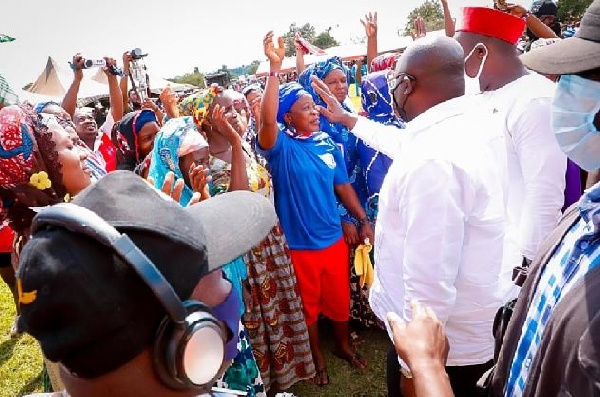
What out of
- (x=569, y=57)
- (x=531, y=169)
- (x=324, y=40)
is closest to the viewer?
(x=569, y=57)

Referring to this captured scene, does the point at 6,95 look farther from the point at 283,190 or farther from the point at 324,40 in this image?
the point at 324,40

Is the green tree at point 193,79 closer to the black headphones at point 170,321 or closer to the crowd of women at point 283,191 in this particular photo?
the crowd of women at point 283,191

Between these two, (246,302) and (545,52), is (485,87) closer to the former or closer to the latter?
(545,52)

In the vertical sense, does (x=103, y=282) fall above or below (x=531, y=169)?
above

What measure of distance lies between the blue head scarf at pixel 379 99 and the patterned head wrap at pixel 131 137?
187cm

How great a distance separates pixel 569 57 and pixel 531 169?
1.28 meters

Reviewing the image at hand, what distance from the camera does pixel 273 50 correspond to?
3.43 meters

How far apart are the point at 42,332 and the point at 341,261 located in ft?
8.98

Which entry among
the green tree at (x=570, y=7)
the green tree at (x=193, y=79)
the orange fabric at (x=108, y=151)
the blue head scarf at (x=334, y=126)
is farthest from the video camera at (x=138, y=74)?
the green tree at (x=193, y=79)

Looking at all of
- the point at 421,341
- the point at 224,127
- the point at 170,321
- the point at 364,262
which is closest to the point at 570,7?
the point at 364,262

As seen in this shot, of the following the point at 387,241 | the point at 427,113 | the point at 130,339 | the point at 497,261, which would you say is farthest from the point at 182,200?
the point at 130,339

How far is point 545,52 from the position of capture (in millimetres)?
1200

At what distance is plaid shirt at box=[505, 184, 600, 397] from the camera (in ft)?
3.34

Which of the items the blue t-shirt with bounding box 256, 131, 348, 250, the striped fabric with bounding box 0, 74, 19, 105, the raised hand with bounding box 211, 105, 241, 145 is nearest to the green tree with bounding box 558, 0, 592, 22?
the blue t-shirt with bounding box 256, 131, 348, 250
